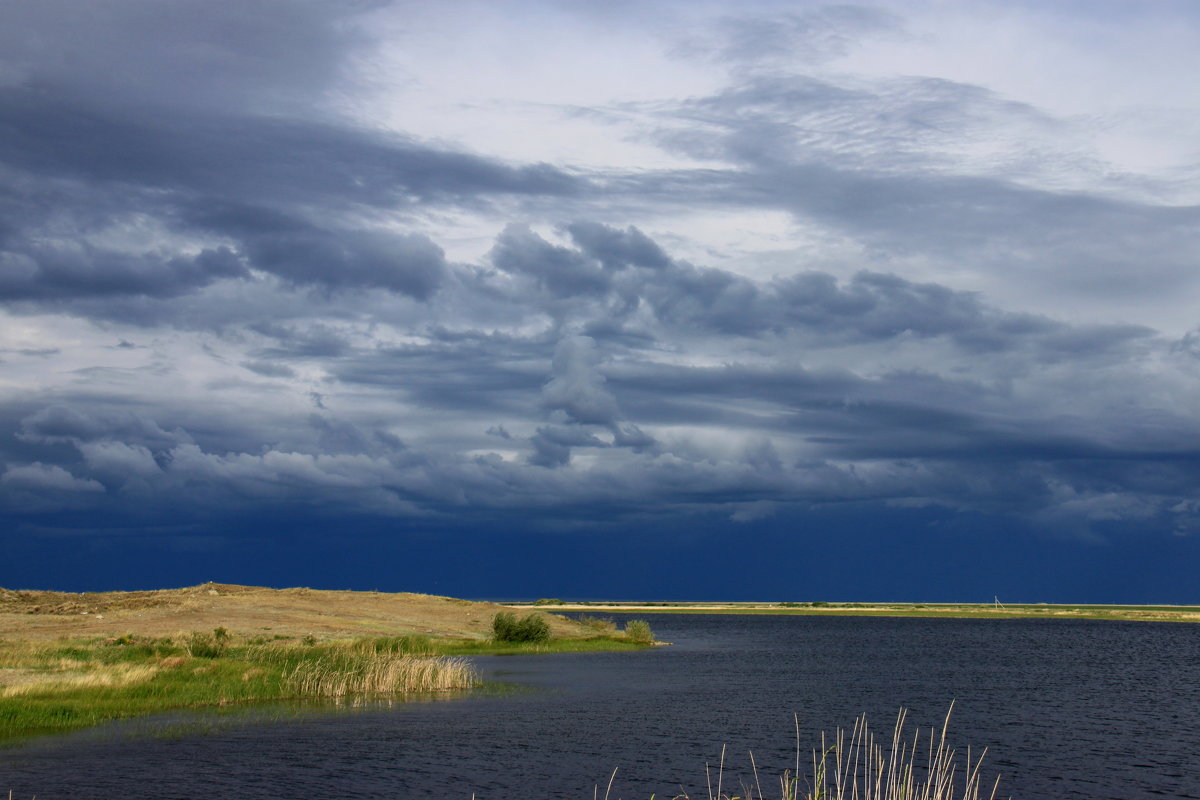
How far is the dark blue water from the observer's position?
3559cm

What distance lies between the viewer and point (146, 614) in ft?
305

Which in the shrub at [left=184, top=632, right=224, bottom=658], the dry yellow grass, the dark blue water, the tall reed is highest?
the shrub at [left=184, top=632, right=224, bottom=658]

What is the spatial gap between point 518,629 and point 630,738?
56.6 metres

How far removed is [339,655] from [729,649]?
57024mm

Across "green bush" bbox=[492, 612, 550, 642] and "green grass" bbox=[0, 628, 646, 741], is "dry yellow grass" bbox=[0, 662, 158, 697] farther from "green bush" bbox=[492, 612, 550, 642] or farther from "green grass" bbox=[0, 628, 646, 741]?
"green bush" bbox=[492, 612, 550, 642]

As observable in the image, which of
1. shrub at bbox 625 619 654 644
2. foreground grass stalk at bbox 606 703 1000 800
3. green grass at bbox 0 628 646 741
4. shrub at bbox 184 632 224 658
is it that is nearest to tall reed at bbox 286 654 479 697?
green grass at bbox 0 628 646 741

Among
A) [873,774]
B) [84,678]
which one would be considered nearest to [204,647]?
[84,678]

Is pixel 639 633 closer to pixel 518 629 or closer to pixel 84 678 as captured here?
pixel 518 629

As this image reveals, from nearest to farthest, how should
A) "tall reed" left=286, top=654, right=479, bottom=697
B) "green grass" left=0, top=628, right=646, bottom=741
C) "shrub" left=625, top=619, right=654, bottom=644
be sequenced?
"green grass" left=0, top=628, right=646, bottom=741 → "tall reed" left=286, top=654, right=479, bottom=697 → "shrub" left=625, top=619, right=654, bottom=644

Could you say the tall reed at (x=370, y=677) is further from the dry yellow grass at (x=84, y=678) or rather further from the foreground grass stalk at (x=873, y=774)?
the foreground grass stalk at (x=873, y=774)

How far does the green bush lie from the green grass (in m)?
27.7

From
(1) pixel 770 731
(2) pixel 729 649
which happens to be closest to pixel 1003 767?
(1) pixel 770 731

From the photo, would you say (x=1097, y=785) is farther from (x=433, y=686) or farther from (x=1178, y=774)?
(x=433, y=686)

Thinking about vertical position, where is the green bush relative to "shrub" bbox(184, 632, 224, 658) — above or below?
below
